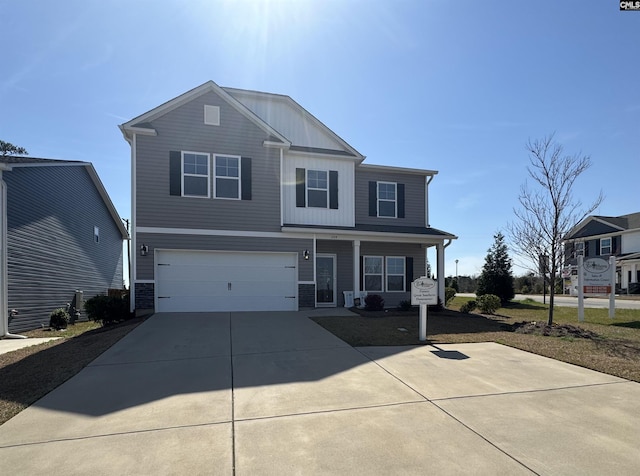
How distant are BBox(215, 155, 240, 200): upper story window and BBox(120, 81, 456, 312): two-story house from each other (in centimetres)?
3

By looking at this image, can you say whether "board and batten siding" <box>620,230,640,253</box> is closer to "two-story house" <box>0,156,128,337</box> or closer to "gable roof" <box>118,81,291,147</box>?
"gable roof" <box>118,81,291,147</box>

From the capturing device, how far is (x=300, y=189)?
14031 millimetres

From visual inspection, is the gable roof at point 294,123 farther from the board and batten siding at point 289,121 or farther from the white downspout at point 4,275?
the white downspout at point 4,275

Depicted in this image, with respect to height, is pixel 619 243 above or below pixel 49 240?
above

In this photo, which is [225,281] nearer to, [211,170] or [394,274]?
[211,170]

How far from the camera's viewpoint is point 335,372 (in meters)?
5.67

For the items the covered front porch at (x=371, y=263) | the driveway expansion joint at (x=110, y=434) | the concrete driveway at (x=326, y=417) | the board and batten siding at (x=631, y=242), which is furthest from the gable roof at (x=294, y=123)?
the board and batten siding at (x=631, y=242)

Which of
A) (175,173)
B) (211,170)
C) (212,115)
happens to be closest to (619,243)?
(211,170)

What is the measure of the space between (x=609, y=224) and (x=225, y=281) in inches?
1406

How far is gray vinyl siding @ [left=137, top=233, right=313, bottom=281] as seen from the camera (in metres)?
11.9

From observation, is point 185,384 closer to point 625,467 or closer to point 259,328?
point 259,328

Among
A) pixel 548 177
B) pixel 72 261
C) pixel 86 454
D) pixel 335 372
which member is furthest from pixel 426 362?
pixel 72 261

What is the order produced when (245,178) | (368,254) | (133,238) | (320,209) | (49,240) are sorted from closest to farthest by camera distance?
(133,238), (245,178), (49,240), (320,209), (368,254)

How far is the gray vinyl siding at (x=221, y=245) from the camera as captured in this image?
11.9 m
